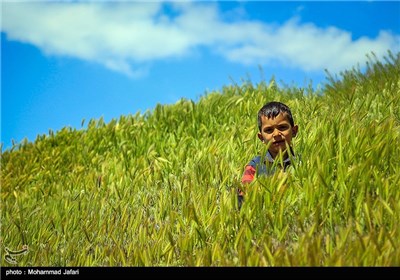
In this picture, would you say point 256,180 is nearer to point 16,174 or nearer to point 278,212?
point 278,212

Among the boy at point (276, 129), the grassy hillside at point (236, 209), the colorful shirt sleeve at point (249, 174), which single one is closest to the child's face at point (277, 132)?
the boy at point (276, 129)

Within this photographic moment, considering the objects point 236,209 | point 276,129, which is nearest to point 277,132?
point 276,129

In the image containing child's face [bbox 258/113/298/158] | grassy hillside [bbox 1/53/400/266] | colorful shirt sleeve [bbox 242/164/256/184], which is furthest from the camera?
child's face [bbox 258/113/298/158]

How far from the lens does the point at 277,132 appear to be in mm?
4676

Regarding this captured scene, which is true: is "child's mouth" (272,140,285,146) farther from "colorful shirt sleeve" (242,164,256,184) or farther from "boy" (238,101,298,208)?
"colorful shirt sleeve" (242,164,256,184)

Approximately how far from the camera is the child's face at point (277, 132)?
469 centimetres

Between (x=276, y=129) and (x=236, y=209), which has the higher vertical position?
(x=276, y=129)

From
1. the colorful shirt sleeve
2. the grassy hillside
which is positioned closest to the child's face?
the grassy hillside

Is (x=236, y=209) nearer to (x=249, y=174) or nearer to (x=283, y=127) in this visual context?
(x=249, y=174)

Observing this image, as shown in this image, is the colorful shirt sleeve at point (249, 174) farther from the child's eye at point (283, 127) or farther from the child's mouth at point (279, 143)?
the child's eye at point (283, 127)

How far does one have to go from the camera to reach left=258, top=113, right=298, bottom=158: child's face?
4688 mm

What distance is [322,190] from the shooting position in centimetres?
371
